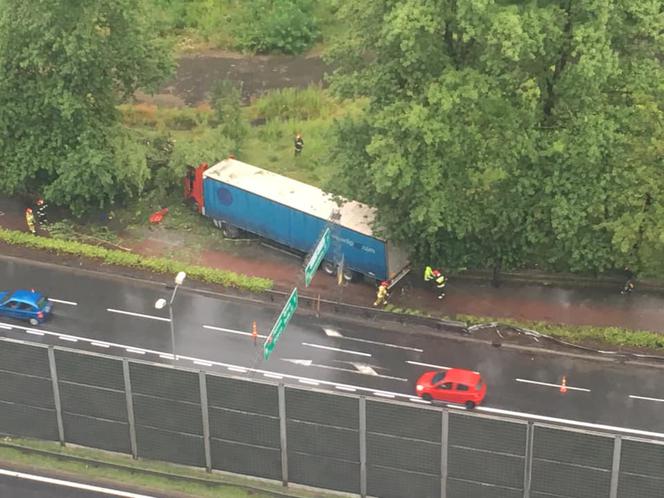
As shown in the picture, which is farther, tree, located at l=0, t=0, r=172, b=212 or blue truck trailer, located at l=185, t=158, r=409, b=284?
tree, located at l=0, t=0, r=172, b=212

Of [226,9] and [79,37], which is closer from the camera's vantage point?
[79,37]

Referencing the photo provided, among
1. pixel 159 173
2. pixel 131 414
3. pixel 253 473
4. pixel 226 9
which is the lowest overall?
pixel 253 473

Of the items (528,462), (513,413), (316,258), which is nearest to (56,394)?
(316,258)

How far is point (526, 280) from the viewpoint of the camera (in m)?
40.1

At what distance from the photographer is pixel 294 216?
4003cm

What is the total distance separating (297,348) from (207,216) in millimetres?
10787

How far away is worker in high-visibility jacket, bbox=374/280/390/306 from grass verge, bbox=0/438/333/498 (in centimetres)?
1157

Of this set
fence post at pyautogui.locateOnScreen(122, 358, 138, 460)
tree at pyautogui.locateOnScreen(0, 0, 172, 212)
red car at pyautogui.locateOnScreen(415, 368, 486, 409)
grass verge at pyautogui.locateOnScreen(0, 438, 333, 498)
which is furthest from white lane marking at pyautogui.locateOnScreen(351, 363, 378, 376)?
tree at pyautogui.locateOnScreen(0, 0, 172, 212)

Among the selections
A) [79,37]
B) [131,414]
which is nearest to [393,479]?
[131,414]

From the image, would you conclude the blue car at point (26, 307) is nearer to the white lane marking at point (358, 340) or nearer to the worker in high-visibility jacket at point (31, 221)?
the worker in high-visibility jacket at point (31, 221)

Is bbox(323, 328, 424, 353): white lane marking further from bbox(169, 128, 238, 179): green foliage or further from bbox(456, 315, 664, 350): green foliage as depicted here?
bbox(169, 128, 238, 179): green foliage

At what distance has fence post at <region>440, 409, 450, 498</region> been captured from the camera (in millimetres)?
25783

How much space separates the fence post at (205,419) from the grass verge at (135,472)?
1.65 feet

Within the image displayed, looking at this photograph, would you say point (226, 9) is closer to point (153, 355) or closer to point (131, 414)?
point (153, 355)
